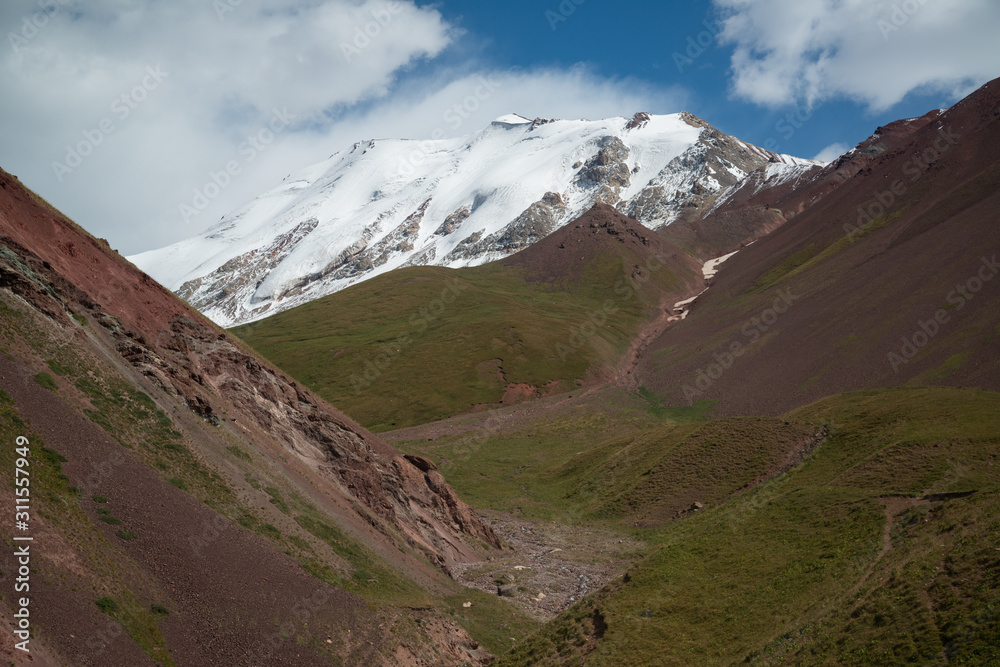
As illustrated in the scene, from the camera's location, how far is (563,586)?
37.9 meters

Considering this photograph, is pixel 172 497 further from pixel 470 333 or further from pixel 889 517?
pixel 470 333

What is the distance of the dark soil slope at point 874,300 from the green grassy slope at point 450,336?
1673 centimetres

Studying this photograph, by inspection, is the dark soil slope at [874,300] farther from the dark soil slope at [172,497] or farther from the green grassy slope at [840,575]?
the dark soil slope at [172,497]

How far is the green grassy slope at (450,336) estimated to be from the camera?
362 ft

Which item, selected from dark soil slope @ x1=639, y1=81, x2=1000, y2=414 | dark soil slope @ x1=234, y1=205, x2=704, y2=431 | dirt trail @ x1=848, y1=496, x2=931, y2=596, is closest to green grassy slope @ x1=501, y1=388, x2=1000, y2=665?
dirt trail @ x1=848, y1=496, x2=931, y2=596

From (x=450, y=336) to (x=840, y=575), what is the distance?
110m

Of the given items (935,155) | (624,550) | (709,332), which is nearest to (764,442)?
(624,550)

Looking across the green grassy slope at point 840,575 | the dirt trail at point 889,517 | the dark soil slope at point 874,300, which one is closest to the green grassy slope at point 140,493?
the green grassy slope at point 840,575

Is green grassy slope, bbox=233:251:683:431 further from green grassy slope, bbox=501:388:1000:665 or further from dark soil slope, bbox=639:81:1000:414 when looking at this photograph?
green grassy slope, bbox=501:388:1000:665

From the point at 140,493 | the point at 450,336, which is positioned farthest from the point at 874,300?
the point at 140,493

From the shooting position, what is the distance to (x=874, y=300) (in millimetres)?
95375

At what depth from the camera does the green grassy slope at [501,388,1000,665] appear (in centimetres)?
1786

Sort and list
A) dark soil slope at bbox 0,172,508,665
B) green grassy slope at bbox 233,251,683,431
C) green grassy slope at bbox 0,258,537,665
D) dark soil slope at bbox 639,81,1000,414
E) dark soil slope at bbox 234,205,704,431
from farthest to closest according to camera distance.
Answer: green grassy slope at bbox 233,251,683,431 → dark soil slope at bbox 234,205,704,431 → dark soil slope at bbox 639,81,1000,414 → green grassy slope at bbox 0,258,537,665 → dark soil slope at bbox 0,172,508,665

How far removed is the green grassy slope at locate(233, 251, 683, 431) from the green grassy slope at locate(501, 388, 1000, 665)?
71.7 metres
